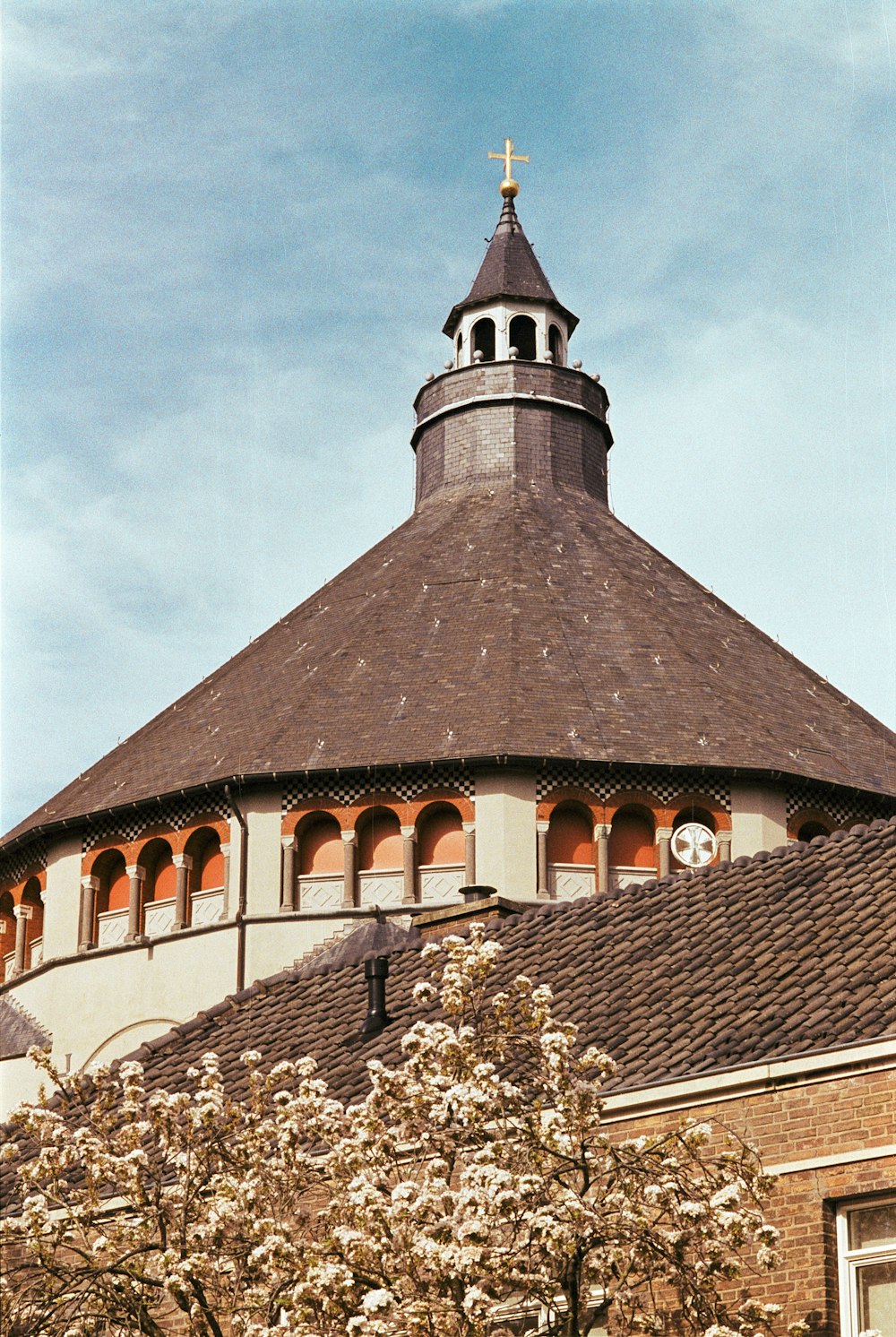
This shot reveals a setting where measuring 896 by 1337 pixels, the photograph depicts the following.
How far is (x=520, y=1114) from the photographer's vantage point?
1712 centimetres

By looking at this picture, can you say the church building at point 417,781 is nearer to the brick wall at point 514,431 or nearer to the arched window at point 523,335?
the brick wall at point 514,431

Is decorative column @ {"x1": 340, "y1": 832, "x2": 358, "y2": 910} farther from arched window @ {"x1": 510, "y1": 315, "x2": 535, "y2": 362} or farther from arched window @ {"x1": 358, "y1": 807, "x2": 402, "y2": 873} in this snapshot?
arched window @ {"x1": 510, "y1": 315, "x2": 535, "y2": 362}

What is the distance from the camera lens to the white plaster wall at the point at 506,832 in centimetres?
4341

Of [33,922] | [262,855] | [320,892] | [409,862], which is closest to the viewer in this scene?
[409,862]

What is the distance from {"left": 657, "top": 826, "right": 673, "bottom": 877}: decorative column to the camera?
144ft

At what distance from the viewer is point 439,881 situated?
4422 cm

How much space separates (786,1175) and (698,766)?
84.9 ft

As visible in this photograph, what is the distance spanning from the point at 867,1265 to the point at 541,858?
25.4m

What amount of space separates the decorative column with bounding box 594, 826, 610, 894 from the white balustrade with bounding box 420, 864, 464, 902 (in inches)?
94.7

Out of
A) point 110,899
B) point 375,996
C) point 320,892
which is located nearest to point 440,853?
point 320,892

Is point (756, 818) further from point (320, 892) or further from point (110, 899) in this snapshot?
point (110, 899)

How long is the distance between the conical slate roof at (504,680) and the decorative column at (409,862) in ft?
4.23

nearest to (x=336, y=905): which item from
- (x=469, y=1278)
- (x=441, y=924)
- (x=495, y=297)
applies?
(x=441, y=924)

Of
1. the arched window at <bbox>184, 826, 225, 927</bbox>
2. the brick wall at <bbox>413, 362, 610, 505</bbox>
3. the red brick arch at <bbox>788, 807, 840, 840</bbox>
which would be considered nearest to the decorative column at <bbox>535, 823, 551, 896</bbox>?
the red brick arch at <bbox>788, 807, 840, 840</bbox>
